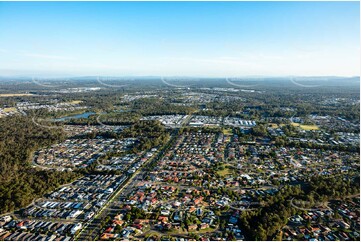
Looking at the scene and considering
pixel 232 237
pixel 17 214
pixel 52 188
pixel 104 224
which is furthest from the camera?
pixel 52 188

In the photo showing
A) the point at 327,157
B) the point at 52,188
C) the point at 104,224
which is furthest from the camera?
the point at 327,157

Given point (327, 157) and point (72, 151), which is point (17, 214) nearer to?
point (72, 151)

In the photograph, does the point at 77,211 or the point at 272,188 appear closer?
the point at 77,211

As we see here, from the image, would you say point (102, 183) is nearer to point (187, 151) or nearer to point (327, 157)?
point (187, 151)

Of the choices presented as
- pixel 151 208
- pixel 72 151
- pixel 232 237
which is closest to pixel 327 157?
pixel 232 237

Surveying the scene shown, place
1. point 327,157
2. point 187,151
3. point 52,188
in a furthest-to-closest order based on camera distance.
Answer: point 187,151
point 327,157
point 52,188

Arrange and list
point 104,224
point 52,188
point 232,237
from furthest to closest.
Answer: point 52,188 → point 104,224 → point 232,237

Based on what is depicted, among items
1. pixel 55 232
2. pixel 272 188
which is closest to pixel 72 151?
pixel 55 232

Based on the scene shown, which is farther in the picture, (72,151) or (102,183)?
(72,151)
